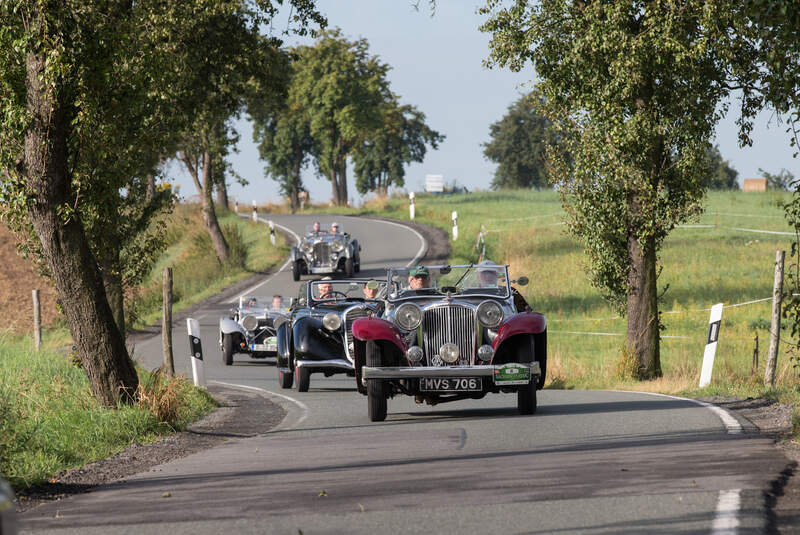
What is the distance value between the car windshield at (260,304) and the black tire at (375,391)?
10721 millimetres

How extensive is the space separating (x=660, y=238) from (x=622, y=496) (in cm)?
1497

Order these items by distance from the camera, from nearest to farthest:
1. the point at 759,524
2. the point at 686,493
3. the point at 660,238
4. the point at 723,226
→ the point at 759,524 < the point at 686,493 < the point at 660,238 < the point at 723,226

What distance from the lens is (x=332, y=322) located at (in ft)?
58.3

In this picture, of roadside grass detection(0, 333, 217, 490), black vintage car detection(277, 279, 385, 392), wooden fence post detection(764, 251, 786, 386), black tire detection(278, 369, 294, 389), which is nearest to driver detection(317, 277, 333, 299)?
black vintage car detection(277, 279, 385, 392)

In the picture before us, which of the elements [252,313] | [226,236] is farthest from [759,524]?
[226,236]

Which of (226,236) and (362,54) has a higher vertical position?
(362,54)

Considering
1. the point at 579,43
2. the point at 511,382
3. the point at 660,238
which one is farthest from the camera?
the point at 660,238

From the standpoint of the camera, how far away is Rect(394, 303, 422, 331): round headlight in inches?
528

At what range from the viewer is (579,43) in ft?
65.4

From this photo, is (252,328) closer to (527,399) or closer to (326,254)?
(527,399)

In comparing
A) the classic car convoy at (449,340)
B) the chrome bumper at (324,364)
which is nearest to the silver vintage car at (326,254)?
the chrome bumper at (324,364)

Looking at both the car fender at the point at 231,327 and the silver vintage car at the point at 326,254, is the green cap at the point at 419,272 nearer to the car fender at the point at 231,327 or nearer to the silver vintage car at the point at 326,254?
the car fender at the point at 231,327

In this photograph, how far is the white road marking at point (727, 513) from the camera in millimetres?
6477

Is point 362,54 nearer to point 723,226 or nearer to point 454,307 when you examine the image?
point 723,226
